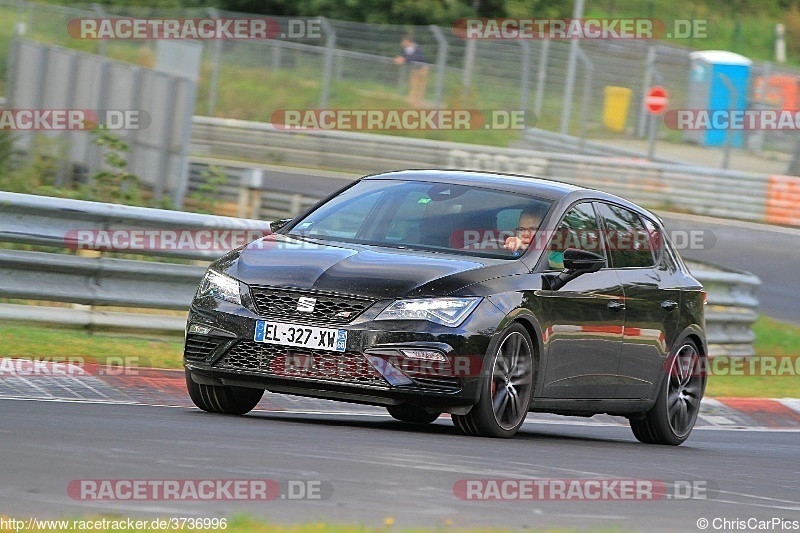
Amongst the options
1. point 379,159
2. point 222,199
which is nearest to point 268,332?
point 222,199

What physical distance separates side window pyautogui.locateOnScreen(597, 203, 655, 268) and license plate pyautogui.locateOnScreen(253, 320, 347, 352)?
249 cm

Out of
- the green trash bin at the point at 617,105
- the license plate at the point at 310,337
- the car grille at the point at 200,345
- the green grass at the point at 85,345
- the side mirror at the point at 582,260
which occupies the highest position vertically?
the green trash bin at the point at 617,105

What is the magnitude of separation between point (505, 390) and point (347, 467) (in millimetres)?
2218

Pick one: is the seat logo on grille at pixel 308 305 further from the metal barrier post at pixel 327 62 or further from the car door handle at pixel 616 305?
the metal barrier post at pixel 327 62

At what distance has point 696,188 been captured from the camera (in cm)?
2938

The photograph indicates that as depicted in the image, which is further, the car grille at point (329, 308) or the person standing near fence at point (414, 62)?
the person standing near fence at point (414, 62)

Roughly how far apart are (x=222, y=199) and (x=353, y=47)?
834 centimetres

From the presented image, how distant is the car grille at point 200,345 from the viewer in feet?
30.6

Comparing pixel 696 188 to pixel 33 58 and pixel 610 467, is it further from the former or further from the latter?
pixel 610 467

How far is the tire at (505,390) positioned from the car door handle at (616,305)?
1065 millimetres

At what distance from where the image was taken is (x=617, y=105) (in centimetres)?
A: 3350

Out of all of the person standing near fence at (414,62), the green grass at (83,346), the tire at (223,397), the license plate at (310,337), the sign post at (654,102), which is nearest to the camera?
the license plate at (310,337)

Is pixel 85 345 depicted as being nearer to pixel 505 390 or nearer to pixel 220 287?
pixel 220 287

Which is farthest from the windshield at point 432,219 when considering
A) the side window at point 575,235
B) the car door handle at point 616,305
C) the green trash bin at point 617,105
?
the green trash bin at point 617,105
